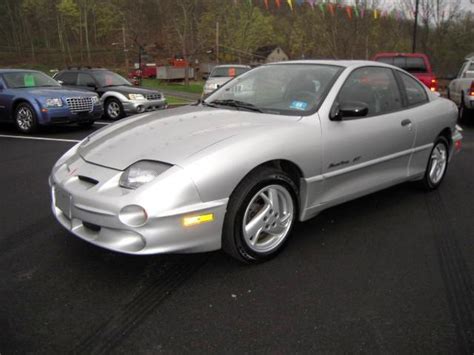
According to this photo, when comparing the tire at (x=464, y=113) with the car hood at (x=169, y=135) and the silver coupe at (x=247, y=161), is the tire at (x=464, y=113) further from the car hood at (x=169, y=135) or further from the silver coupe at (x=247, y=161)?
the car hood at (x=169, y=135)

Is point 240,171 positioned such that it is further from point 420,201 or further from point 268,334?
point 420,201

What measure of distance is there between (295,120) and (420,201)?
2105 millimetres

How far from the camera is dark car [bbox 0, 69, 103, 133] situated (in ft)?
30.3

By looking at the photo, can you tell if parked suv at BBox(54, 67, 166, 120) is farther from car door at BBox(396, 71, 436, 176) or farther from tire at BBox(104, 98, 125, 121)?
car door at BBox(396, 71, 436, 176)

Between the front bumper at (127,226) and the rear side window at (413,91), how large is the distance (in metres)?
2.69

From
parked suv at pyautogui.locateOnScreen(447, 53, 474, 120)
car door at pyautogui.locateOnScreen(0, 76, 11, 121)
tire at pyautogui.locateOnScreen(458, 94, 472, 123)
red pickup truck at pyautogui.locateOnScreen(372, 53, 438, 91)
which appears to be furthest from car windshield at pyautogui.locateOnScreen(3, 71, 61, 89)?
tire at pyautogui.locateOnScreen(458, 94, 472, 123)

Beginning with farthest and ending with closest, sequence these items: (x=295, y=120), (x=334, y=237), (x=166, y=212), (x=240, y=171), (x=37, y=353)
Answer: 1. (x=334, y=237)
2. (x=295, y=120)
3. (x=240, y=171)
4. (x=166, y=212)
5. (x=37, y=353)

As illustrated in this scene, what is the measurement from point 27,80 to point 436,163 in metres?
8.71

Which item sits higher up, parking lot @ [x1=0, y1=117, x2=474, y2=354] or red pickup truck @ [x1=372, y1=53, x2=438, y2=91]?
red pickup truck @ [x1=372, y1=53, x2=438, y2=91]

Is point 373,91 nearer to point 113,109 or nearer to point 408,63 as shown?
point 113,109

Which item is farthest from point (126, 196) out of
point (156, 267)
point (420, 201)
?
point (420, 201)

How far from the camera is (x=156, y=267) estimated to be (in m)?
3.25

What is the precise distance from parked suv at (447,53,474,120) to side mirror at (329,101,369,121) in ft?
24.5

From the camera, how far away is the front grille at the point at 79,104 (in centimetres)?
954
